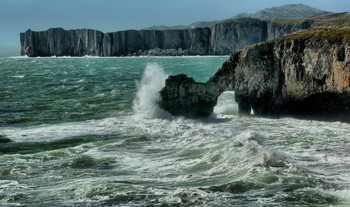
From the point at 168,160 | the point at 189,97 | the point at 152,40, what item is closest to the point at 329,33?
the point at 189,97

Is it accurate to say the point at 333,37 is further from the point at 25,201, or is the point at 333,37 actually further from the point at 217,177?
the point at 25,201

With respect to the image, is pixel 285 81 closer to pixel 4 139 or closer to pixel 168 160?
pixel 168 160

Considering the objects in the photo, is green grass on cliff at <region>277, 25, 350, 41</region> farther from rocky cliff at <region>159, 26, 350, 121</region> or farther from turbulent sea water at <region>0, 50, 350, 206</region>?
turbulent sea water at <region>0, 50, 350, 206</region>

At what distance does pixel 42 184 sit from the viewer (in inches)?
456

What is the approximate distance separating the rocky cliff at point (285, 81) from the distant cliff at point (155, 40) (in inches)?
6065

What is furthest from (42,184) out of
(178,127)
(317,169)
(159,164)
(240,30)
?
(240,30)

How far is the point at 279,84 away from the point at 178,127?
19.9 ft

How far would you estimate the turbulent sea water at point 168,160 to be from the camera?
994 centimetres

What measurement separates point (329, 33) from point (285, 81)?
3.25 m

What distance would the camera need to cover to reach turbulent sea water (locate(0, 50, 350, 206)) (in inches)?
391

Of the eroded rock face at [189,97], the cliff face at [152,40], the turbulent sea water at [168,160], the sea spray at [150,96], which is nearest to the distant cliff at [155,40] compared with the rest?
the cliff face at [152,40]

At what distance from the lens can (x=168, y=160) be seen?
1402cm

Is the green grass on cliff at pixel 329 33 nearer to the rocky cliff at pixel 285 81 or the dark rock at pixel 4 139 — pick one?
the rocky cliff at pixel 285 81

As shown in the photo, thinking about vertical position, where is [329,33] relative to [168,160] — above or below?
above
